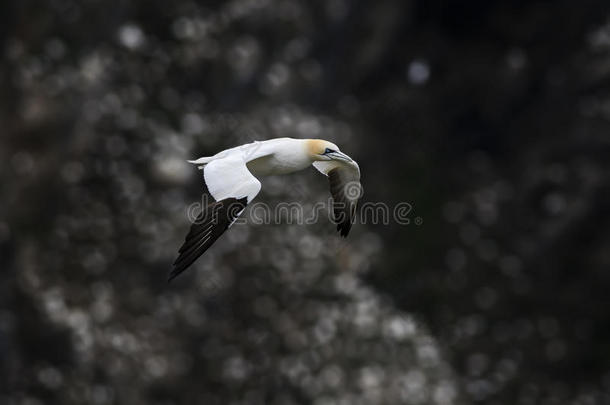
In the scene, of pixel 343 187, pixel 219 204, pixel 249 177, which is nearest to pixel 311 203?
pixel 343 187

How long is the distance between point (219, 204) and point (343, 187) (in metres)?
1.91

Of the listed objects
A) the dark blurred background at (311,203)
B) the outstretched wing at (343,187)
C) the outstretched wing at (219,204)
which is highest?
the dark blurred background at (311,203)

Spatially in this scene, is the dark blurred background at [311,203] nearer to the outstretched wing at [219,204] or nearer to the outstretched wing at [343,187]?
the outstretched wing at [343,187]

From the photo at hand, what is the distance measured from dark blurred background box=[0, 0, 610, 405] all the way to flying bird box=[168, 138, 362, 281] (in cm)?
438

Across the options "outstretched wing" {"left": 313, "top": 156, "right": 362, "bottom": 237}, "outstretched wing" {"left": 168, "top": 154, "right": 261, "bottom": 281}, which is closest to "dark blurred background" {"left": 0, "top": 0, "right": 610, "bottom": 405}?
"outstretched wing" {"left": 313, "top": 156, "right": 362, "bottom": 237}

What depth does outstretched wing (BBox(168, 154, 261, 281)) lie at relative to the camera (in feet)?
21.9

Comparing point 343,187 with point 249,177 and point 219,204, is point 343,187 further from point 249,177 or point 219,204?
point 219,204

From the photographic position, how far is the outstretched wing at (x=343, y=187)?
8.50 meters

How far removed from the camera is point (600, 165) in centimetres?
1355

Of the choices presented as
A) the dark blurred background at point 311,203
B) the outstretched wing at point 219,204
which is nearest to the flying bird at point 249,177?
the outstretched wing at point 219,204

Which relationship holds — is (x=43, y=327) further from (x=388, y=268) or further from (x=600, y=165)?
(x=600, y=165)

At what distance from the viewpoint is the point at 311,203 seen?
1321 centimetres

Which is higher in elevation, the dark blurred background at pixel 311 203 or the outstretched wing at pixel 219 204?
the dark blurred background at pixel 311 203

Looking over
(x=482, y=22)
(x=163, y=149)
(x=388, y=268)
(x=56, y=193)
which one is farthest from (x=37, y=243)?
(x=482, y=22)
